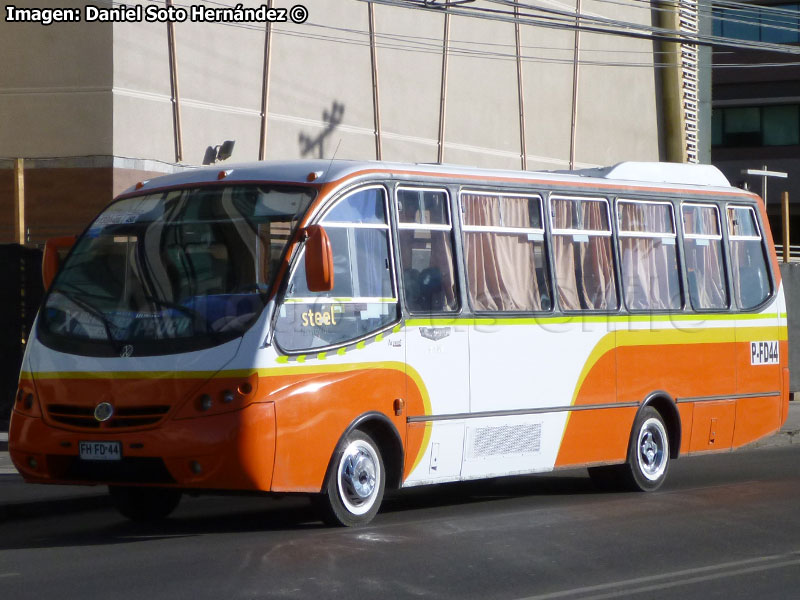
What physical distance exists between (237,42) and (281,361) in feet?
41.9

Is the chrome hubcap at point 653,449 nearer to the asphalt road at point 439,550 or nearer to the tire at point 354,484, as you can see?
the asphalt road at point 439,550

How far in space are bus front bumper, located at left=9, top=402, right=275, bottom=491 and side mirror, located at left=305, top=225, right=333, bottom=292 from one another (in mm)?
862

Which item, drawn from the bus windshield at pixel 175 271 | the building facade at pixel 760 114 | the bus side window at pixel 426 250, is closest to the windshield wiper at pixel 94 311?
the bus windshield at pixel 175 271

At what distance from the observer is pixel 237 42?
21.6 metres

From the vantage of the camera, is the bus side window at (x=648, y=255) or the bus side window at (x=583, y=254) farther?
the bus side window at (x=648, y=255)

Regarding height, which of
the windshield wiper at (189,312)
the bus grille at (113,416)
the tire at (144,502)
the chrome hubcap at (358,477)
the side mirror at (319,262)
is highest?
the side mirror at (319,262)

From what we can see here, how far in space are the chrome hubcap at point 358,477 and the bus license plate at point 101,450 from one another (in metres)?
1.52

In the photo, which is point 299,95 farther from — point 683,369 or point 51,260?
point 51,260

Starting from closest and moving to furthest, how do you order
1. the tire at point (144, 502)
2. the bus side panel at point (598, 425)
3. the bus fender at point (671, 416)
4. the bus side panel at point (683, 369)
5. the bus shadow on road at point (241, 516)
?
the bus shadow on road at point (241, 516) < the tire at point (144, 502) < the bus side panel at point (598, 425) < the bus side panel at point (683, 369) < the bus fender at point (671, 416)

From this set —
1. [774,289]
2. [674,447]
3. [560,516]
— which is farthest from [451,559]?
[774,289]

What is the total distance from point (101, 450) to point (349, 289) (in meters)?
2.05

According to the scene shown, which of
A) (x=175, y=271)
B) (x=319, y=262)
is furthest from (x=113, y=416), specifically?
(x=319, y=262)

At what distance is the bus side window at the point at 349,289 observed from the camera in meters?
9.84

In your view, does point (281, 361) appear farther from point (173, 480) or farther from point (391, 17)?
point (391, 17)
